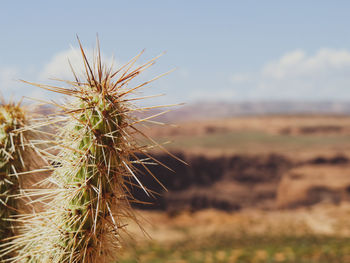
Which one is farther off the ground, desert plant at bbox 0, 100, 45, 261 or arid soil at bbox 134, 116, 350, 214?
desert plant at bbox 0, 100, 45, 261

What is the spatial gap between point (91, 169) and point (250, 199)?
39.1 metres

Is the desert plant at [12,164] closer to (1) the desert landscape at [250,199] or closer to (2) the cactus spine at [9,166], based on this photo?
(2) the cactus spine at [9,166]

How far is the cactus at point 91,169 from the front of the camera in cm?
202

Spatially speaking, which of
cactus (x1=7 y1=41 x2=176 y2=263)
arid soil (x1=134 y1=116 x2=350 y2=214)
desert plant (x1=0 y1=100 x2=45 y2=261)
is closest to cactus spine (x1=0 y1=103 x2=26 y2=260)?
desert plant (x1=0 y1=100 x2=45 y2=261)

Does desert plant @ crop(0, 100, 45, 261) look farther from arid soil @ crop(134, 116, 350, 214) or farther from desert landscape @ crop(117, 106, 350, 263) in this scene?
arid soil @ crop(134, 116, 350, 214)

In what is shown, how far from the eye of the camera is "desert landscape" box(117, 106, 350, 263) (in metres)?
22.0

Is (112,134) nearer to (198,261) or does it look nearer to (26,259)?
(26,259)

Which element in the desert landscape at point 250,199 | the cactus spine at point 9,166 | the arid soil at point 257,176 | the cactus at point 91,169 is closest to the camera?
the cactus at point 91,169

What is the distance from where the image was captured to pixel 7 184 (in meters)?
2.77

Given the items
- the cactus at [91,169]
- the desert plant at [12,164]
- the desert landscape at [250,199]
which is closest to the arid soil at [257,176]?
the desert landscape at [250,199]

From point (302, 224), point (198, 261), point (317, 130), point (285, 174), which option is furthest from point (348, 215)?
point (317, 130)

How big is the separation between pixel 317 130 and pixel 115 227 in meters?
62.9

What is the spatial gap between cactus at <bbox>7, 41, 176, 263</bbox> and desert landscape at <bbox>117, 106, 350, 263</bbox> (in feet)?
53.3

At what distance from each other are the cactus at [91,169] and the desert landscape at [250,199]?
53.3 ft
